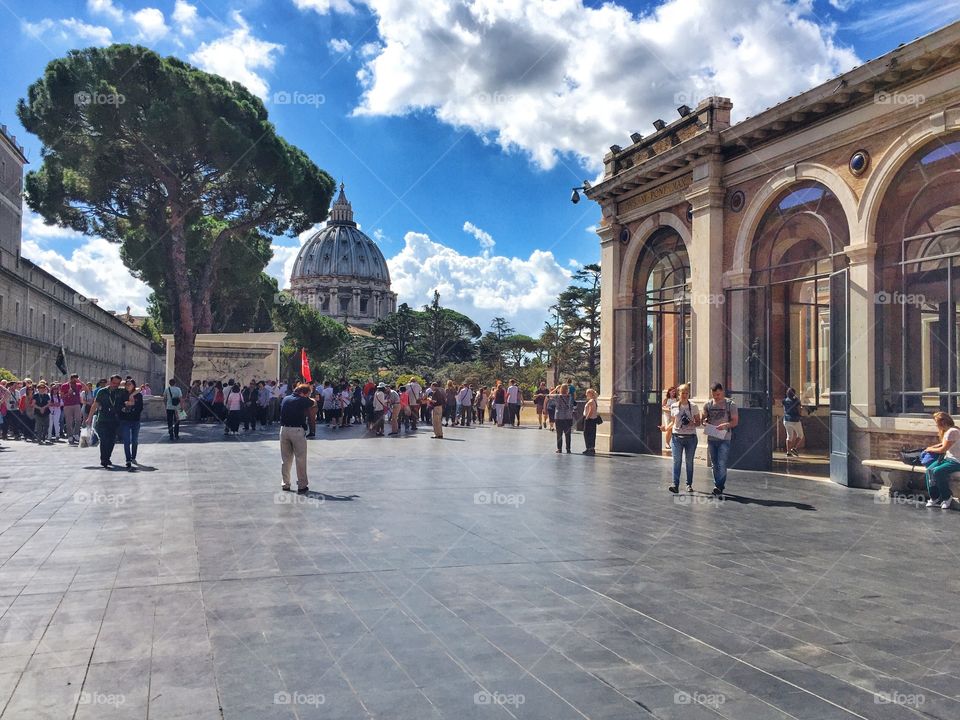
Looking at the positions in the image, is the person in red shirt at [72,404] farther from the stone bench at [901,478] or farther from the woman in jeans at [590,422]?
the stone bench at [901,478]

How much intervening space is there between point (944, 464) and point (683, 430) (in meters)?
3.03

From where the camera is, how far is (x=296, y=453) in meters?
10.1

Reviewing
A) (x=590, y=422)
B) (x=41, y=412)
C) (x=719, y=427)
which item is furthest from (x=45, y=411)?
(x=719, y=427)

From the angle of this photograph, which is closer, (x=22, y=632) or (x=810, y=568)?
(x=22, y=632)

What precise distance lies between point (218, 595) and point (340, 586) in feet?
2.58

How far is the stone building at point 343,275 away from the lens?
443 feet

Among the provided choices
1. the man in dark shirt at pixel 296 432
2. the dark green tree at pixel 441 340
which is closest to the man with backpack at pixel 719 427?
the man in dark shirt at pixel 296 432

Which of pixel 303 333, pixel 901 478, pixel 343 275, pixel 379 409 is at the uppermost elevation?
pixel 343 275

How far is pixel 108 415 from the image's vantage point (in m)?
12.7

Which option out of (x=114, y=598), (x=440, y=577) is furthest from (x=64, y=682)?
(x=440, y=577)

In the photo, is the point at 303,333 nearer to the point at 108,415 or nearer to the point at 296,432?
the point at 108,415

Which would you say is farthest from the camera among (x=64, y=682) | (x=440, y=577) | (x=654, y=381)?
(x=654, y=381)

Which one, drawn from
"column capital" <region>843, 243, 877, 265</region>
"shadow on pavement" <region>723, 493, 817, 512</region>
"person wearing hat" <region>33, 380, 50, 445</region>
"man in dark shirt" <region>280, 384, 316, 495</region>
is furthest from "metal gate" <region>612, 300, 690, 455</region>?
"person wearing hat" <region>33, 380, 50, 445</region>

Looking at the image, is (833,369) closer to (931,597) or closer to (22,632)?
(931,597)
